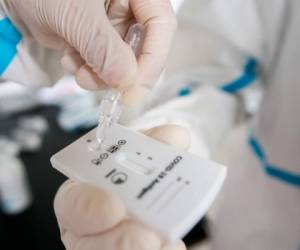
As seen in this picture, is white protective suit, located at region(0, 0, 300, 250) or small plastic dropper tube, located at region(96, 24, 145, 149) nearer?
small plastic dropper tube, located at region(96, 24, 145, 149)

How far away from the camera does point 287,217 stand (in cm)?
63

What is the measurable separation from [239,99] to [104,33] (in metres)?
0.41

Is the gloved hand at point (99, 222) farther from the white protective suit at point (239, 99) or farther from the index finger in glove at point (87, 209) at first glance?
the white protective suit at point (239, 99)

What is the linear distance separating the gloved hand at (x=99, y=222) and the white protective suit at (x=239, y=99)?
247mm

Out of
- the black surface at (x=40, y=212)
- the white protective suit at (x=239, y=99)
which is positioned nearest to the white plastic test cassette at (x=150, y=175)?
the white protective suit at (x=239, y=99)

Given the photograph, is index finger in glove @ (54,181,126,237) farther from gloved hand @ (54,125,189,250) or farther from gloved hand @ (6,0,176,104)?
gloved hand @ (6,0,176,104)

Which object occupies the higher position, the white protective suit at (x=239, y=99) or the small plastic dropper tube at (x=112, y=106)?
the small plastic dropper tube at (x=112, y=106)

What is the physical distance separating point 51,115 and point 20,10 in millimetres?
597

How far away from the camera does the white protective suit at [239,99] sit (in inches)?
23.8

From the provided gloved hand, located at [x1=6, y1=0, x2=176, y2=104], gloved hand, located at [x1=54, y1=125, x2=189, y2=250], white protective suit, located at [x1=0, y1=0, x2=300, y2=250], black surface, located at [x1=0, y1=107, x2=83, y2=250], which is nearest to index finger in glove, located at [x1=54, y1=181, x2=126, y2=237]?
gloved hand, located at [x1=54, y1=125, x2=189, y2=250]

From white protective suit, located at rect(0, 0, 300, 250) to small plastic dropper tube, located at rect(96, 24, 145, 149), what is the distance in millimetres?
142

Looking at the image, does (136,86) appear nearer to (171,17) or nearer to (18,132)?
(171,17)

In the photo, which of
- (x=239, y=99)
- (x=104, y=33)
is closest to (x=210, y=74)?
(x=239, y=99)

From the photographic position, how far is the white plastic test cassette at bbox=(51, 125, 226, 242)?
28cm
